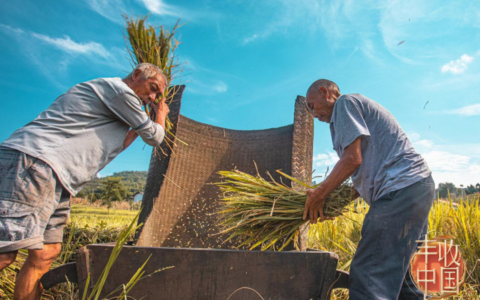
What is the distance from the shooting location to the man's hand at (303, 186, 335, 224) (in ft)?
4.91

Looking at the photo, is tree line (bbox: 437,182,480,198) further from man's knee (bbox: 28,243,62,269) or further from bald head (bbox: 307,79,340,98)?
man's knee (bbox: 28,243,62,269)

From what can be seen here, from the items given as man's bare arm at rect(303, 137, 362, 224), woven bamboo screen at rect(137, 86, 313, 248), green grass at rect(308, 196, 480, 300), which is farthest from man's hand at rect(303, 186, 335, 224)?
woven bamboo screen at rect(137, 86, 313, 248)

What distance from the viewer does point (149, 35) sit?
2.44 metres

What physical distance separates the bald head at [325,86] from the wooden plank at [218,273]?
877mm

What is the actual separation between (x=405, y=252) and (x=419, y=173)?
1.13 ft

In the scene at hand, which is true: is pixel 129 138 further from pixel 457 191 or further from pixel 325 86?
pixel 457 191

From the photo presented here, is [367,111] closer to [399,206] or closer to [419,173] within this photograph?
[419,173]

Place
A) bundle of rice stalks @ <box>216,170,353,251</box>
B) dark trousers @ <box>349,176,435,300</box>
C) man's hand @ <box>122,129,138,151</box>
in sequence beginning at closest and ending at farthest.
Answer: dark trousers @ <box>349,176,435,300</box> → bundle of rice stalks @ <box>216,170,353,251</box> → man's hand @ <box>122,129,138,151</box>

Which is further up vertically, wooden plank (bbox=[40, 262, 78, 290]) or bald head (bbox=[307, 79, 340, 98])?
bald head (bbox=[307, 79, 340, 98])

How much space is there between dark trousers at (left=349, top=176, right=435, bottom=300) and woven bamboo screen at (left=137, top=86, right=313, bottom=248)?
1.25 metres

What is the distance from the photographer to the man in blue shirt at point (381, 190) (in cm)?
125

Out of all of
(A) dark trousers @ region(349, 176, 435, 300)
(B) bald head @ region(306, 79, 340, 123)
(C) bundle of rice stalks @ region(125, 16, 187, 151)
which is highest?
(C) bundle of rice stalks @ region(125, 16, 187, 151)

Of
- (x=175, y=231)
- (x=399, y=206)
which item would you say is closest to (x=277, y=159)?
(x=175, y=231)

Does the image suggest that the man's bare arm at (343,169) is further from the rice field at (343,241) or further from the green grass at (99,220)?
the green grass at (99,220)
